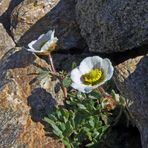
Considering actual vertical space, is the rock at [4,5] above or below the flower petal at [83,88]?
below

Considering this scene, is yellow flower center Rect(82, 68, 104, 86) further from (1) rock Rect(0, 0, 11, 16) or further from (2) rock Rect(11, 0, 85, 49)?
(1) rock Rect(0, 0, 11, 16)

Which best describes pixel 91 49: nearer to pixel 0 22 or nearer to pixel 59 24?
pixel 59 24

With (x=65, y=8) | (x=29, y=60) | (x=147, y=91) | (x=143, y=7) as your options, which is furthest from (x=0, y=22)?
(x=147, y=91)

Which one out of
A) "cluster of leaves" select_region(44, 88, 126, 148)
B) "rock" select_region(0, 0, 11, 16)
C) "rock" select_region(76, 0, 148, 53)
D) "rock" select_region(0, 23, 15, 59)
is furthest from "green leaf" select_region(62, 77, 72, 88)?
"rock" select_region(0, 0, 11, 16)

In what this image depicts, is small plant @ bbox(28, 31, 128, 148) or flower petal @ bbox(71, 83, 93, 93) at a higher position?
flower petal @ bbox(71, 83, 93, 93)

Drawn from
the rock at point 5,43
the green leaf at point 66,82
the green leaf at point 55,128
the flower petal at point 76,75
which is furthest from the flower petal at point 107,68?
the rock at point 5,43

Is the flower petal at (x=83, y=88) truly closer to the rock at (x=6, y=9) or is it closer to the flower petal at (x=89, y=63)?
the flower petal at (x=89, y=63)
